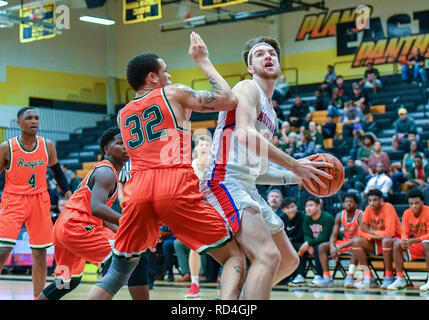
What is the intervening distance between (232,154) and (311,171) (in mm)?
545

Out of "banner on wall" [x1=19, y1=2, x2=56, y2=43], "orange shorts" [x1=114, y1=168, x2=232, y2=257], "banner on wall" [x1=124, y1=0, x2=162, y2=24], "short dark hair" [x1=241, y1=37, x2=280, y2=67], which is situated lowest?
"orange shorts" [x1=114, y1=168, x2=232, y2=257]

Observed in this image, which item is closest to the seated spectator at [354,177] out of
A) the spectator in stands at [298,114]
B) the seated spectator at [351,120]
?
the seated spectator at [351,120]

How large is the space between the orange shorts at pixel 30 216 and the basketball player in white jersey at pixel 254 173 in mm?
3138

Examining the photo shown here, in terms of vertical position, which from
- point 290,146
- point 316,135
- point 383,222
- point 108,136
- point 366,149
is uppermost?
point 316,135

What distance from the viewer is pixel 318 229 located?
35.2ft

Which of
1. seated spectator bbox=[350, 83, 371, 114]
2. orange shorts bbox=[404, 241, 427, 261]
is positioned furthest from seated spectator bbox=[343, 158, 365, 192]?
seated spectator bbox=[350, 83, 371, 114]

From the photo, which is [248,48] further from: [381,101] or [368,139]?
[381,101]

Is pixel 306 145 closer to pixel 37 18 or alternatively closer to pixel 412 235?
pixel 412 235

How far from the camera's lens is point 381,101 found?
18469 millimetres

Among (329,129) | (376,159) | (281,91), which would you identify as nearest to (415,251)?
(376,159)

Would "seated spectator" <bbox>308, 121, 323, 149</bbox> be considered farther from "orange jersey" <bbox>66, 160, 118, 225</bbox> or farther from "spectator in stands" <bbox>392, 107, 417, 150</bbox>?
"orange jersey" <bbox>66, 160, 118, 225</bbox>

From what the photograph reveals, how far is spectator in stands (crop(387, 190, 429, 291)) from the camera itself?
32.4 feet

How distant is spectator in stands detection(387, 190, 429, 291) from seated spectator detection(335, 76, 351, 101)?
8.58 meters
